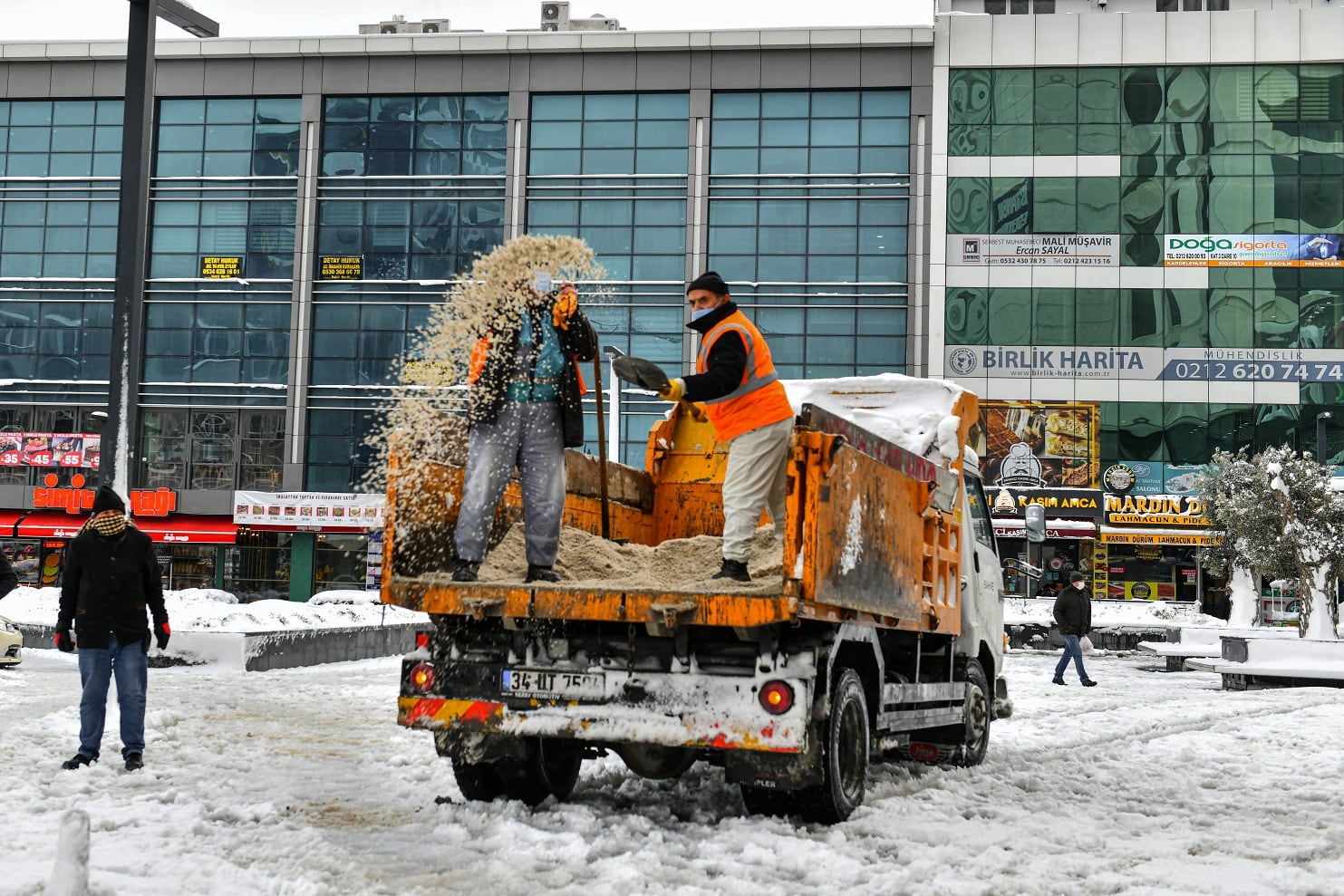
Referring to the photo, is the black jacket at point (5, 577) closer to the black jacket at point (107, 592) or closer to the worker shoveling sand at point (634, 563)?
the black jacket at point (107, 592)

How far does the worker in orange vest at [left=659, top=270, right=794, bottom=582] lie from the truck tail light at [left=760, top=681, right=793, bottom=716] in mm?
618

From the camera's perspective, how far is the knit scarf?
8227mm

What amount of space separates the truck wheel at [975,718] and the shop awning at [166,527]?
40931 mm

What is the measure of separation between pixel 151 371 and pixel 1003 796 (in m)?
A: 45.3

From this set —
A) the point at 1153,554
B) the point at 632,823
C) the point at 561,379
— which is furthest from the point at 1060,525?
the point at 632,823

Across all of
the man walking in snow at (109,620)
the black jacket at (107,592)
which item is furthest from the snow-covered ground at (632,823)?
the black jacket at (107,592)

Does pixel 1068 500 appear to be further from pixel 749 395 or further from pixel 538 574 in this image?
pixel 538 574

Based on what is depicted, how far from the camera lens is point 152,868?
540 cm

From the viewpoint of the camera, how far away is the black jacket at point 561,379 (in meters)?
7.23

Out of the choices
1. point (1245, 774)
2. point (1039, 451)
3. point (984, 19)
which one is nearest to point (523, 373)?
point (1245, 774)

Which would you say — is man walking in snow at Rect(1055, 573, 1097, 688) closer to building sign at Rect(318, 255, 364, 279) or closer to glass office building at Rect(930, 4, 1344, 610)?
glass office building at Rect(930, 4, 1344, 610)

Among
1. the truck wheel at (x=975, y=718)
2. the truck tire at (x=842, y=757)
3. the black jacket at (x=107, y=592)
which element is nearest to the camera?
the truck tire at (x=842, y=757)

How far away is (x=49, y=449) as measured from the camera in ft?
158

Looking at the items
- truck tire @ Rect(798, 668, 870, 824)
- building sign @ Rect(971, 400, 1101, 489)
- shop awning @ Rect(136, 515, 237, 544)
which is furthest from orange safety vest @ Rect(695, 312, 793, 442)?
shop awning @ Rect(136, 515, 237, 544)
